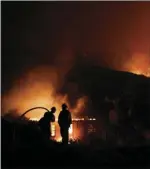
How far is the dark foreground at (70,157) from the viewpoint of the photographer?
4.94m

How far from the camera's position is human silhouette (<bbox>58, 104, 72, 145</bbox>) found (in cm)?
526

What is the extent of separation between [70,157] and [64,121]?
52 cm

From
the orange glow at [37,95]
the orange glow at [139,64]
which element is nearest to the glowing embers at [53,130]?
the orange glow at [37,95]

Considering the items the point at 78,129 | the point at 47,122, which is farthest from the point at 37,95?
the point at 78,129

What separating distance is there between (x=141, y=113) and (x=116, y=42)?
Answer: 100 centimetres

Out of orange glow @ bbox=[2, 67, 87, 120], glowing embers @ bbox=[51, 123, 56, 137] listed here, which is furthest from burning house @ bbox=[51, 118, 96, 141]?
orange glow @ bbox=[2, 67, 87, 120]

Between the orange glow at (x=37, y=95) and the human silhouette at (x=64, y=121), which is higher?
the orange glow at (x=37, y=95)

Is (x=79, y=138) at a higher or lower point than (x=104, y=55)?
lower

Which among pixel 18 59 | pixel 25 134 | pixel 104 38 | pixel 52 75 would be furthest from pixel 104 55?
pixel 25 134

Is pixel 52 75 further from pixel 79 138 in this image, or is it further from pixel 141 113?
pixel 141 113

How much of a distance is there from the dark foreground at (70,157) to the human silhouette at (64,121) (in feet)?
0.60

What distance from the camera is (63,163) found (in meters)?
4.95

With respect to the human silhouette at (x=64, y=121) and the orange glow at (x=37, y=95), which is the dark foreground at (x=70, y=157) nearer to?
the human silhouette at (x=64, y=121)

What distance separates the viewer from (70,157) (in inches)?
197
